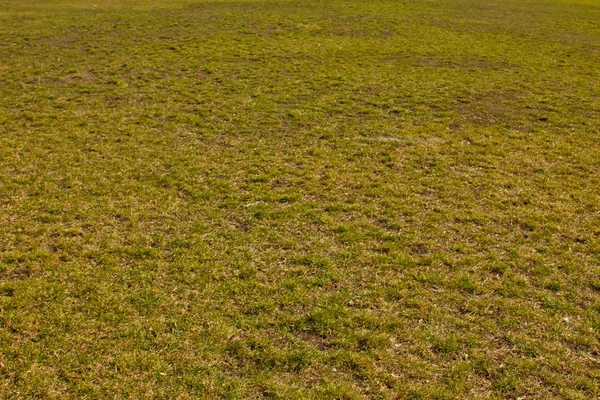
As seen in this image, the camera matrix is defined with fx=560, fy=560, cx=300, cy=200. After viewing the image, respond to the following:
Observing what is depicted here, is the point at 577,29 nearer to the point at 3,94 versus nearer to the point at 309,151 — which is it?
the point at 309,151

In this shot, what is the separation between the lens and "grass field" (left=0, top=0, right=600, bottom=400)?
197 inches

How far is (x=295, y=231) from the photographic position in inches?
287

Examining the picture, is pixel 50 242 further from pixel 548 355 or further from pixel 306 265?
pixel 548 355

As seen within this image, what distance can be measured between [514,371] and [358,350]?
1.40 metres

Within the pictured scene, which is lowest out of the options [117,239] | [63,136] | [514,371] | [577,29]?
[514,371]

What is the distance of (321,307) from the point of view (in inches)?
228

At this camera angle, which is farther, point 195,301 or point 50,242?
point 50,242

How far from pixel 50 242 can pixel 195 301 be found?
222 cm

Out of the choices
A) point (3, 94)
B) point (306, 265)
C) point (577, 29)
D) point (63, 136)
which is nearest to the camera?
point (306, 265)

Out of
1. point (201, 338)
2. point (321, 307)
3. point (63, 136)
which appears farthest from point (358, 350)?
point (63, 136)

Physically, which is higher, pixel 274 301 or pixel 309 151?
pixel 309 151

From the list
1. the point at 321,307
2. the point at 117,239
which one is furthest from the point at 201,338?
the point at 117,239

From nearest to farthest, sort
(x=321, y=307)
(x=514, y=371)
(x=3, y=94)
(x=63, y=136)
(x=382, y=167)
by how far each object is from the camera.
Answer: (x=514, y=371)
(x=321, y=307)
(x=382, y=167)
(x=63, y=136)
(x=3, y=94)

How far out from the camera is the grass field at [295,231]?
500 centimetres
